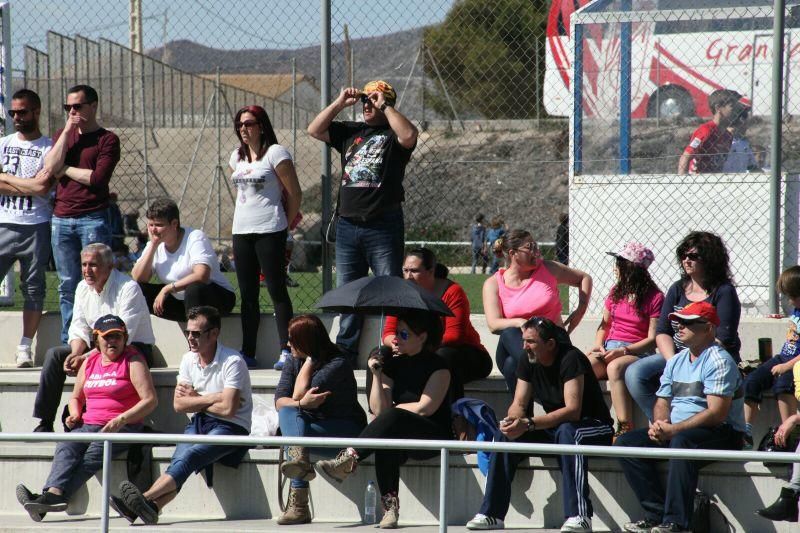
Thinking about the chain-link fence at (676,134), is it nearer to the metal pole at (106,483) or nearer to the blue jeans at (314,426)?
the blue jeans at (314,426)

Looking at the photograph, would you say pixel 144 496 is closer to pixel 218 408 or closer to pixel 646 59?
pixel 218 408

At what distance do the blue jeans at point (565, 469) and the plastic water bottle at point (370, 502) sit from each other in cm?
56

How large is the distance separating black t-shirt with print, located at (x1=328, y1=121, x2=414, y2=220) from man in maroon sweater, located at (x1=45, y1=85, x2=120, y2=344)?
164 centimetres

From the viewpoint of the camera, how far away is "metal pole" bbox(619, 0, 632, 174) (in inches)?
328

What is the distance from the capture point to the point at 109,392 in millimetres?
6613

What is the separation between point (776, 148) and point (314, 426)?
3449 millimetres

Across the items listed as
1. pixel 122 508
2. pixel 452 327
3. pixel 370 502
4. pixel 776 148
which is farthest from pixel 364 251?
pixel 776 148

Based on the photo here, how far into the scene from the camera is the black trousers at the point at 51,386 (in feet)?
22.8

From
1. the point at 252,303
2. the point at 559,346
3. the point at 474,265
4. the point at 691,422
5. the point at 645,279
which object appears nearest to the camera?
the point at 691,422

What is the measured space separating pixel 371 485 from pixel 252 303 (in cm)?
203

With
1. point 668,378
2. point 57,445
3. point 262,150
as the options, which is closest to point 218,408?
point 57,445

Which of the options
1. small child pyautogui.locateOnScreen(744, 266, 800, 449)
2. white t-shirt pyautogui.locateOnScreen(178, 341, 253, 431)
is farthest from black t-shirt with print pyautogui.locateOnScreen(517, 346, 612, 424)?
white t-shirt pyautogui.locateOnScreen(178, 341, 253, 431)

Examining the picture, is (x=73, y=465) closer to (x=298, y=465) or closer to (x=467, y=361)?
(x=298, y=465)

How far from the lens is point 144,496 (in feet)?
19.7
